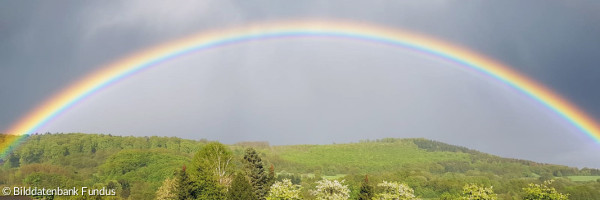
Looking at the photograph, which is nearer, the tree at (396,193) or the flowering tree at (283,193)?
the tree at (396,193)

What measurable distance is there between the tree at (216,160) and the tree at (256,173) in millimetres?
6255

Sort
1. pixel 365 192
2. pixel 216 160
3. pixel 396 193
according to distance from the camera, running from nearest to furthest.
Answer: pixel 396 193, pixel 365 192, pixel 216 160

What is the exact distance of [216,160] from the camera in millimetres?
104500

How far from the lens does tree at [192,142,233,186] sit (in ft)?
336

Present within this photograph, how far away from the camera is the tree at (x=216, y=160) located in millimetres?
102419

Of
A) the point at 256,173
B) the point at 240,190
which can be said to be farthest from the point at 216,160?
the point at 240,190

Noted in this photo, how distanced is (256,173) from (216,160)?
9.70 m

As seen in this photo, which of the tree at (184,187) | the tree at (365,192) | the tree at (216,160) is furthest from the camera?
the tree at (216,160)

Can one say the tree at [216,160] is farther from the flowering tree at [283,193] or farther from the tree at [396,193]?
the tree at [396,193]

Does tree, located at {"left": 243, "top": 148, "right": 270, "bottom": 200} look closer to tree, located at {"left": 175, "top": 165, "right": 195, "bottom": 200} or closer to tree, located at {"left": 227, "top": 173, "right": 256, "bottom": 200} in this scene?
tree, located at {"left": 227, "top": 173, "right": 256, "bottom": 200}

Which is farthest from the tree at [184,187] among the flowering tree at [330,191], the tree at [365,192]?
the tree at [365,192]

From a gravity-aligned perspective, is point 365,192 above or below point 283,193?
below

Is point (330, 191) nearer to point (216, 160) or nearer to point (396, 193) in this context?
point (396, 193)

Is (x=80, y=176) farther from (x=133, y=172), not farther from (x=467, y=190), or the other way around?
(x=467, y=190)
